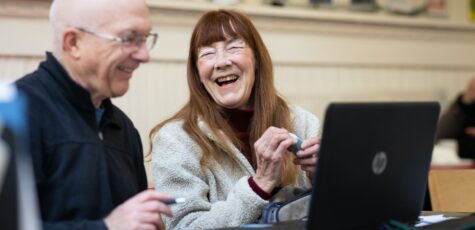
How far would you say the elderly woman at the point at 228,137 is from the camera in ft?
5.48

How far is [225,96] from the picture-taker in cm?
197

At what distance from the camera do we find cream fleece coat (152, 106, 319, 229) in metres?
1.67

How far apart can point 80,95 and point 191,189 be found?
0.44 m

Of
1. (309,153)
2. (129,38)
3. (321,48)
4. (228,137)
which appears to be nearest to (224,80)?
(228,137)

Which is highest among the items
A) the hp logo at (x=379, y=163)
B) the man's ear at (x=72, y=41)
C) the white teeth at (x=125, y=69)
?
the man's ear at (x=72, y=41)

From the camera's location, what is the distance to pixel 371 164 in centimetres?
127

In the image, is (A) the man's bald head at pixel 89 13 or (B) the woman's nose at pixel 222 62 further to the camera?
(B) the woman's nose at pixel 222 62

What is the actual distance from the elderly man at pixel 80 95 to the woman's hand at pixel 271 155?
1.14 ft

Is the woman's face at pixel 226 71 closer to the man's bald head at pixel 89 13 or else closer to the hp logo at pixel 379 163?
the man's bald head at pixel 89 13

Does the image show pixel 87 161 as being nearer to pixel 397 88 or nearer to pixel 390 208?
pixel 390 208

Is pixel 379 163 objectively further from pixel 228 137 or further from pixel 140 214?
pixel 228 137

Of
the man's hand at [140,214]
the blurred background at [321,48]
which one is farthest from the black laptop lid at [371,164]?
the blurred background at [321,48]

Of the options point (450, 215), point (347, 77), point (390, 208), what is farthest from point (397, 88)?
point (390, 208)

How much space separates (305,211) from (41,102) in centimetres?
63
